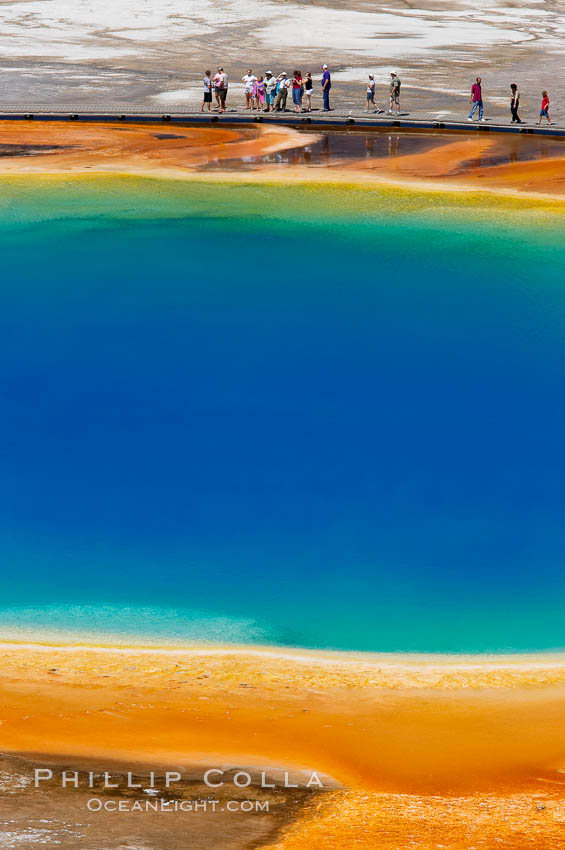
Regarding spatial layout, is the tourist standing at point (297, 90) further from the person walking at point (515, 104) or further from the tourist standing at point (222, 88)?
the person walking at point (515, 104)

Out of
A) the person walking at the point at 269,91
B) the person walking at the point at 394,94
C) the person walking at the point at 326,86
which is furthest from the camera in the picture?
the person walking at the point at 269,91

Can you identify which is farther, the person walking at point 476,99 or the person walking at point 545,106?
the person walking at point 476,99

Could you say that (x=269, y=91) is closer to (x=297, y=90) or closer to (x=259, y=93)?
(x=259, y=93)

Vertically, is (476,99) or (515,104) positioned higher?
(476,99)

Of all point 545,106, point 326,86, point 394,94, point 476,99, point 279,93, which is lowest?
point 545,106

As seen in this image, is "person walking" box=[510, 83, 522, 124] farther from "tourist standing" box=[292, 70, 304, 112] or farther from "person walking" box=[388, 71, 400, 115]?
"tourist standing" box=[292, 70, 304, 112]

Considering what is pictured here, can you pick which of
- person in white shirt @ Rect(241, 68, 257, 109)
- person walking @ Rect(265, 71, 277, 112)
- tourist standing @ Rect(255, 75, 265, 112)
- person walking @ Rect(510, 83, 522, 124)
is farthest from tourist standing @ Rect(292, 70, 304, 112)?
person walking @ Rect(510, 83, 522, 124)

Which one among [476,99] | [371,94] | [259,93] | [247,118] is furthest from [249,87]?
[476,99]

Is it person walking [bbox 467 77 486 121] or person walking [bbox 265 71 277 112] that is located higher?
person walking [bbox 265 71 277 112]

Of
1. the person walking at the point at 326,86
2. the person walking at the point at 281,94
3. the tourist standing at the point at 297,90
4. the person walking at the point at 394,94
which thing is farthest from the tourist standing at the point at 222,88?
the person walking at the point at 394,94
